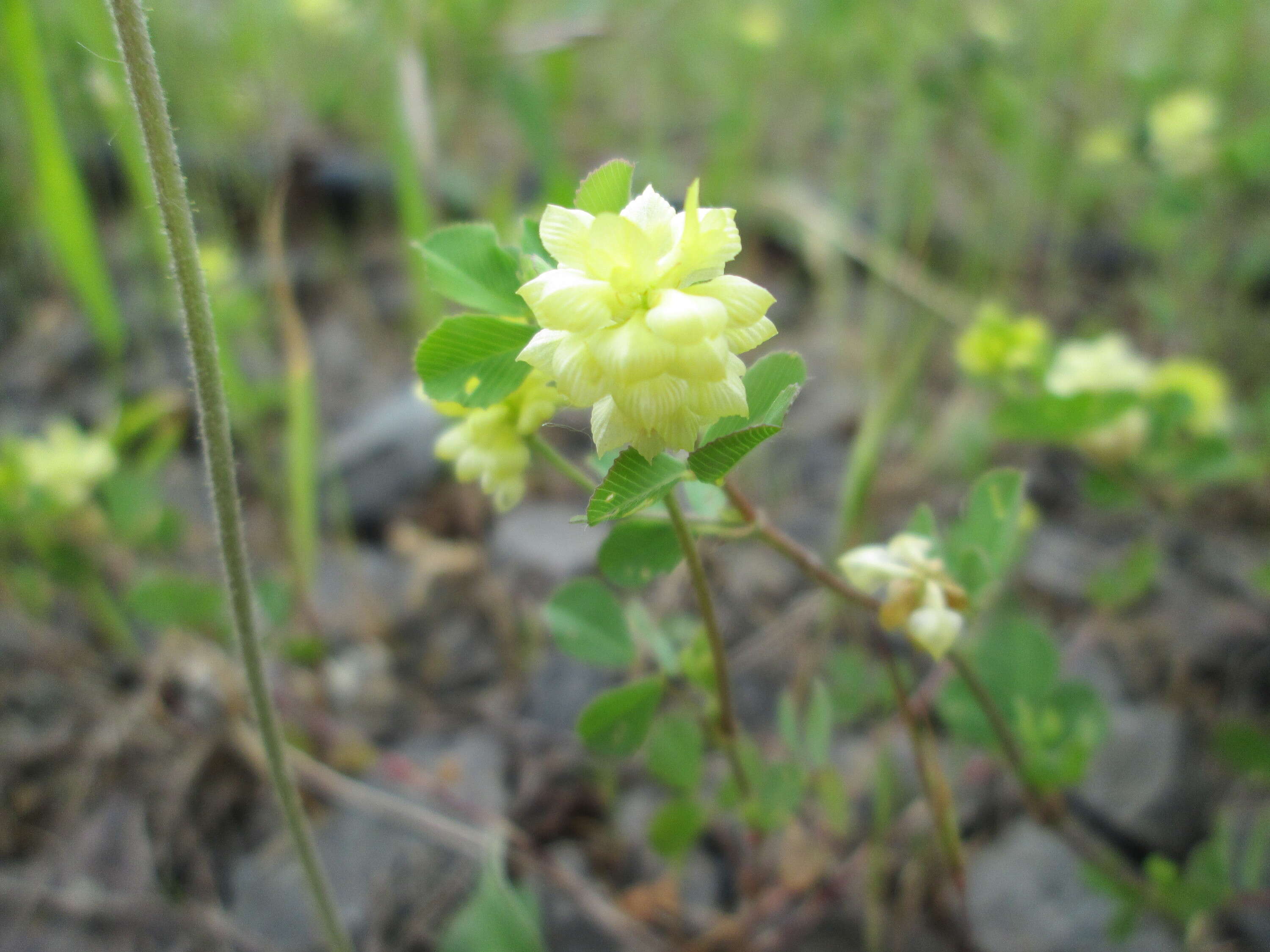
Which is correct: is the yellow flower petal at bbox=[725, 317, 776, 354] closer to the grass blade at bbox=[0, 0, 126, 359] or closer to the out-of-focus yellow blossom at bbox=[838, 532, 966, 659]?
the out-of-focus yellow blossom at bbox=[838, 532, 966, 659]

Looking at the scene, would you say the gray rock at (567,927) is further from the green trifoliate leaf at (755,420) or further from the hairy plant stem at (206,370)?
the green trifoliate leaf at (755,420)

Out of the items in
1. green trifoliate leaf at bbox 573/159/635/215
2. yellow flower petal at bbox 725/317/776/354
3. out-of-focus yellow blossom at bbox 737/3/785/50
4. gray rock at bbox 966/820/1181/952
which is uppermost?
out-of-focus yellow blossom at bbox 737/3/785/50

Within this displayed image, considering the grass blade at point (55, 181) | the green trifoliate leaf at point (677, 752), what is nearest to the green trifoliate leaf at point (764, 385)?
the green trifoliate leaf at point (677, 752)

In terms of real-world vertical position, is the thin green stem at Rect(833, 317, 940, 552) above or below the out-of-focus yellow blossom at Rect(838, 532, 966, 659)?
below

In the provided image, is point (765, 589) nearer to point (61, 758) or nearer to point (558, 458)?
point (558, 458)

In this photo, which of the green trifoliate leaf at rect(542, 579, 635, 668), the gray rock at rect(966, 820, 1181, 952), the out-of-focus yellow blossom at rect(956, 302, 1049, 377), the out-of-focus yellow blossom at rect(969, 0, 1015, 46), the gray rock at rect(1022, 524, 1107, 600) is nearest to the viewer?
the green trifoliate leaf at rect(542, 579, 635, 668)

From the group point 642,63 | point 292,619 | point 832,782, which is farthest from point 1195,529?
point 642,63

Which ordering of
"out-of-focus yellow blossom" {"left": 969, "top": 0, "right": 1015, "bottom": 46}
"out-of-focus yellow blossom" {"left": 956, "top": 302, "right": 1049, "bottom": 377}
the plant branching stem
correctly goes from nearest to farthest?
A: the plant branching stem, "out-of-focus yellow blossom" {"left": 956, "top": 302, "right": 1049, "bottom": 377}, "out-of-focus yellow blossom" {"left": 969, "top": 0, "right": 1015, "bottom": 46}

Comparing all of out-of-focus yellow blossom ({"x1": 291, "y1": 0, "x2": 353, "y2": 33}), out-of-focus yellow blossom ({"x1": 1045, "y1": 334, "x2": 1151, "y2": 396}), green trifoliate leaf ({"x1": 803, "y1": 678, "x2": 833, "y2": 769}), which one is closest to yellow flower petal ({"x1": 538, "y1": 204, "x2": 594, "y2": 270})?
green trifoliate leaf ({"x1": 803, "y1": 678, "x2": 833, "y2": 769})
